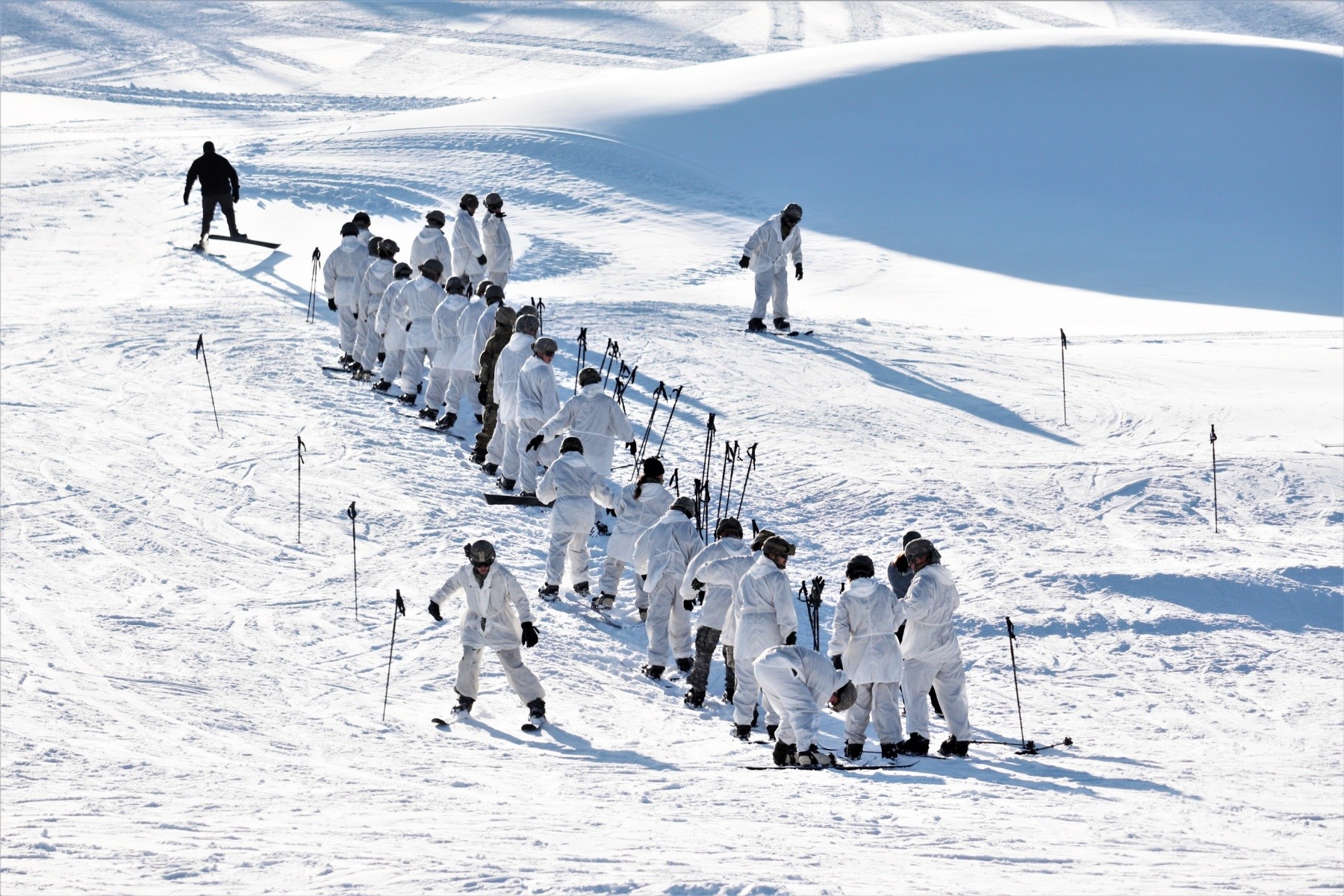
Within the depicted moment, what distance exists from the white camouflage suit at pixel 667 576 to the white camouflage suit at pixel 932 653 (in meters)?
1.69

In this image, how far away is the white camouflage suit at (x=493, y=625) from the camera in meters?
8.88

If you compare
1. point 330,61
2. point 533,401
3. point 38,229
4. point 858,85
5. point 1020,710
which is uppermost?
point 330,61

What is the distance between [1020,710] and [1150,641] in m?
1.51

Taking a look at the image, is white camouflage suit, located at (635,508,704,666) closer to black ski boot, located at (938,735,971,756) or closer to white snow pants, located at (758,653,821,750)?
white snow pants, located at (758,653,821,750)

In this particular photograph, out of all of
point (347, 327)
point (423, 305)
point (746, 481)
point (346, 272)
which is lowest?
point (746, 481)

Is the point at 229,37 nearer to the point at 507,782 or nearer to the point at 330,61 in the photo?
the point at 330,61

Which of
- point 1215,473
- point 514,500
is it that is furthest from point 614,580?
point 1215,473

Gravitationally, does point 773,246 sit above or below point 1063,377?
above

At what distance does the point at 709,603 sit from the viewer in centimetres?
952

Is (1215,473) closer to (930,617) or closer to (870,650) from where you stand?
(930,617)

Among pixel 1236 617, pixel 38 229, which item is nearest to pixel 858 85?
pixel 38 229

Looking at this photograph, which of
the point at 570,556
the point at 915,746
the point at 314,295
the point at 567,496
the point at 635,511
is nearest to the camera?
the point at 915,746

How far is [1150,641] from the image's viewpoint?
10422 mm

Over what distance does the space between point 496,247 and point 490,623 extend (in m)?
7.96
